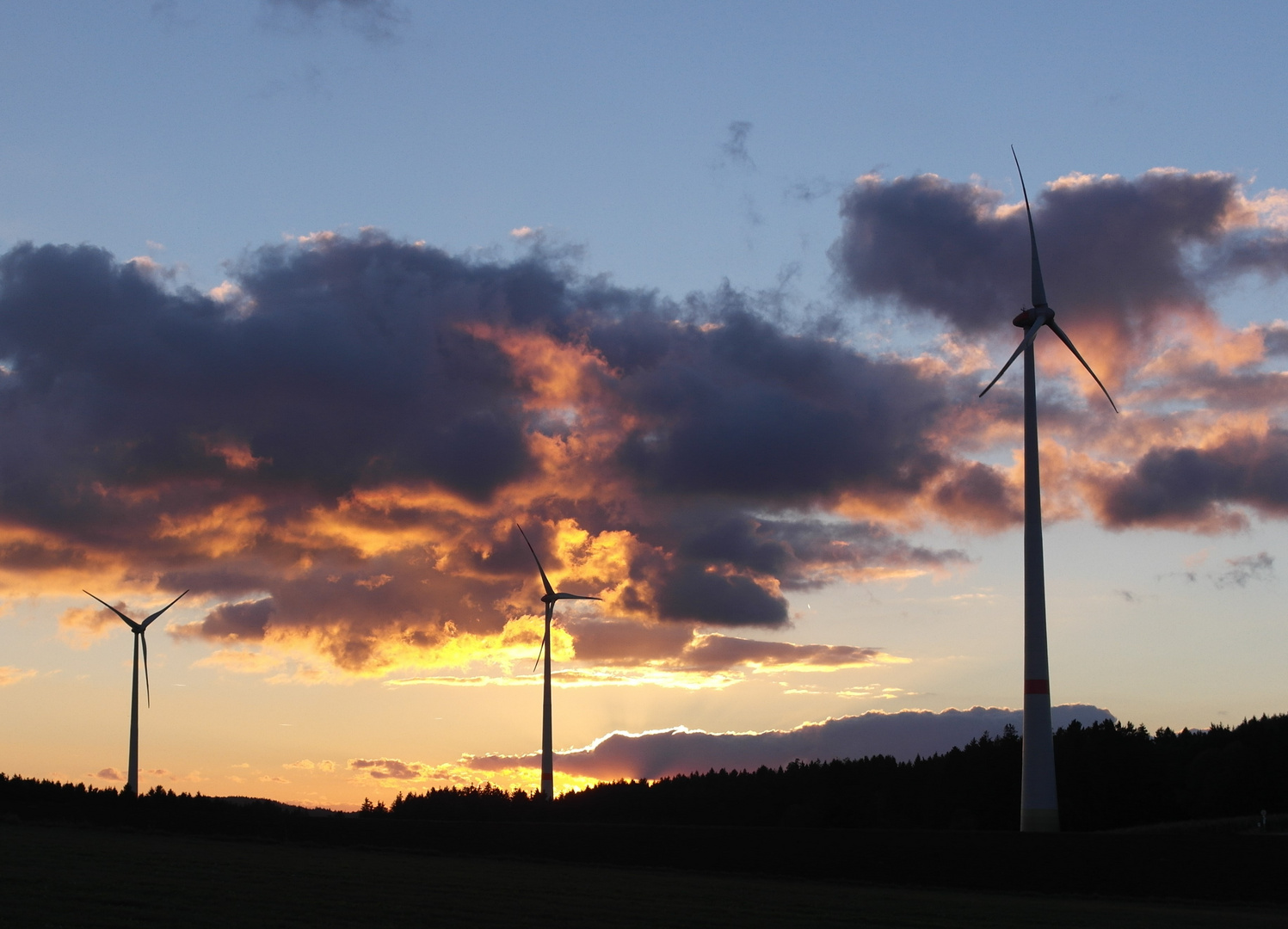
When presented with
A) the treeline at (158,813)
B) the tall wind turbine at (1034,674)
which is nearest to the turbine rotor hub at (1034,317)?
the tall wind turbine at (1034,674)

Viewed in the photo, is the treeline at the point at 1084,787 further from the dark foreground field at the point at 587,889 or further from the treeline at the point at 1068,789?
the dark foreground field at the point at 587,889

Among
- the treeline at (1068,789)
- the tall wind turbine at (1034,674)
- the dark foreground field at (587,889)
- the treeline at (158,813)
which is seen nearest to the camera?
the dark foreground field at (587,889)

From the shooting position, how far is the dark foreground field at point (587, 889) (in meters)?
44.4

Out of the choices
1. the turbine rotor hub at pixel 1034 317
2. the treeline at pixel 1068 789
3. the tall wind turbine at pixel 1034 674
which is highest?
the turbine rotor hub at pixel 1034 317

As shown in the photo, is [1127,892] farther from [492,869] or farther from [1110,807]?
[1110,807]

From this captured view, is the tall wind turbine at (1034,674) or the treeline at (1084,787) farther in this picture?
the treeline at (1084,787)

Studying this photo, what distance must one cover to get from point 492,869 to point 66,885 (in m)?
29.1

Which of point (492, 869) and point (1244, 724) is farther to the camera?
point (1244, 724)

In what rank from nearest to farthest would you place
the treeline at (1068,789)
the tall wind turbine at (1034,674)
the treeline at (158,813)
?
the tall wind turbine at (1034,674)
the treeline at (158,813)
the treeline at (1068,789)

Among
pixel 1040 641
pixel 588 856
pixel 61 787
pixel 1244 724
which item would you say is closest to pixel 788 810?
pixel 1244 724

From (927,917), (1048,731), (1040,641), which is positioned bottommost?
(927,917)

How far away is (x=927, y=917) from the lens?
165 feet

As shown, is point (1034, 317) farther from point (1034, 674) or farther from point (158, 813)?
point (158, 813)

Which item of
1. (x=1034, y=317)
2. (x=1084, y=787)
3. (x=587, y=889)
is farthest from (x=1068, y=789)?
(x=587, y=889)
